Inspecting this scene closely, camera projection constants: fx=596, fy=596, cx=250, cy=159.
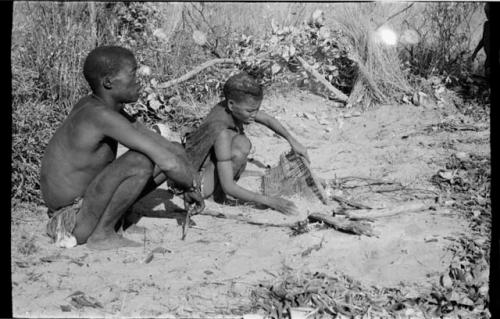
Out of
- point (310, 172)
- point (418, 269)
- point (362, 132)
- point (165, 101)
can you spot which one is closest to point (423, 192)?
point (310, 172)

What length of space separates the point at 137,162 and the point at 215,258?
0.77 metres

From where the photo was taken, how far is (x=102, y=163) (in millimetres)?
3846

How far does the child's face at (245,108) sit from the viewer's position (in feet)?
14.6

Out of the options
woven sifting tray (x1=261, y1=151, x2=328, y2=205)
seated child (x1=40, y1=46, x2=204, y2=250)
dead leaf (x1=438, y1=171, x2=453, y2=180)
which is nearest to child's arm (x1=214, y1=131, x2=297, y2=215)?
woven sifting tray (x1=261, y1=151, x2=328, y2=205)

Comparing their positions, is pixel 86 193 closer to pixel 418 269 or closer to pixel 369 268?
pixel 369 268

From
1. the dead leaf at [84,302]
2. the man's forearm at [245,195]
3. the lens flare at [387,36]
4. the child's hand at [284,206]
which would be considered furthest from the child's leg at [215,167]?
the lens flare at [387,36]

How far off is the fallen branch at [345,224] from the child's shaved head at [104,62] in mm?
1630

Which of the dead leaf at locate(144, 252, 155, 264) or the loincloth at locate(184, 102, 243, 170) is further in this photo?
Result: the loincloth at locate(184, 102, 243, 170)

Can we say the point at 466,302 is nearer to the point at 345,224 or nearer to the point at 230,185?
the point at 345,224

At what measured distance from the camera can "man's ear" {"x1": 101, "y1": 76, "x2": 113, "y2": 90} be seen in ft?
12.2

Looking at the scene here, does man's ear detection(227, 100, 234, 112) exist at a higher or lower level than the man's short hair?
lower

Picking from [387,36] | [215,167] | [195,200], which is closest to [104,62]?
[195,200]

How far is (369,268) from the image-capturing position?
348cm

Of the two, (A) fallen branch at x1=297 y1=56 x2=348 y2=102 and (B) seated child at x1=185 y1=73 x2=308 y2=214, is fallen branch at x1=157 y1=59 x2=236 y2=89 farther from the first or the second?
(B) seated child at x1=185 y1=73 x2=308 y2=214
